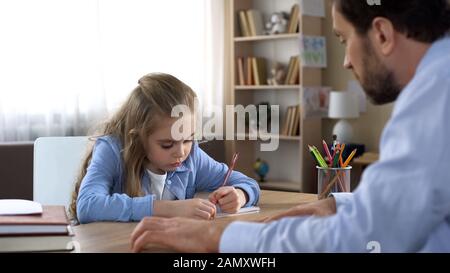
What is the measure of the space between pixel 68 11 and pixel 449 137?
135 inches

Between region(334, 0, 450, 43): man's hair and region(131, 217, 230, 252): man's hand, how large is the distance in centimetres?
37

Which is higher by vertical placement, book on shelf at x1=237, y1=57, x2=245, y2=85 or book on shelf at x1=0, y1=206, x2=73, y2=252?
book on shelf at x1=237, y1=57, x2=245, y2=85

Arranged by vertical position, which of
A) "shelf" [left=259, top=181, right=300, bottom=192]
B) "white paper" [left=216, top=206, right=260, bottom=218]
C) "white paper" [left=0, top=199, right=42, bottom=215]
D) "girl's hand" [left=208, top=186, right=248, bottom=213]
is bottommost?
"shelf" [left=259, top=181, right=300, bottom=192]

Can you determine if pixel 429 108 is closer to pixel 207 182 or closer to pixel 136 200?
pixel 136 200

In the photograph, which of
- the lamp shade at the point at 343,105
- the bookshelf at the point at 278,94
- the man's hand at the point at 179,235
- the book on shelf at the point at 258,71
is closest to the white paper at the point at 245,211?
the man's hand at the point at 179,235

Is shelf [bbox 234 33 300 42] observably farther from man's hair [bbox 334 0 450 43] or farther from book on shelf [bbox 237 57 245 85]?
man's hair [bbox 334 0 450 43]

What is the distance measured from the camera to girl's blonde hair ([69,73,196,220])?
1.63 meters

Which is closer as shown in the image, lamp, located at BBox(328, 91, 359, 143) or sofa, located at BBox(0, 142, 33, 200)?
sofa, located at BBox(0, 142, 33, 200)

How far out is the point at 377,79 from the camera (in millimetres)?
934

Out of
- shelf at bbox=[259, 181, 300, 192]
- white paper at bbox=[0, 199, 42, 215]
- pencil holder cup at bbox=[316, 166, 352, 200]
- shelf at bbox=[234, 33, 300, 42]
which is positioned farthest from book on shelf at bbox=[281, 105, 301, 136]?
white paper at bbox=[0, 199, 42, 215]

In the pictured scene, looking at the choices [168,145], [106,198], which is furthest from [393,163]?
[168,145]

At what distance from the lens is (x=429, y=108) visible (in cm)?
77

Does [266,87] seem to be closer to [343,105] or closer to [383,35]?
[343,105]

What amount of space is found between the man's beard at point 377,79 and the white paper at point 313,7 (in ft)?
11.7
